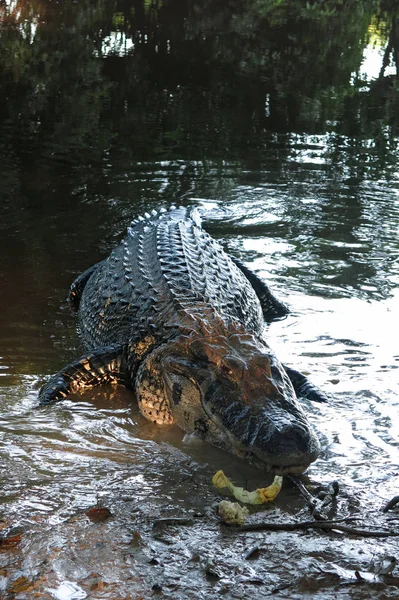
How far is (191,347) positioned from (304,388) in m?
0.82

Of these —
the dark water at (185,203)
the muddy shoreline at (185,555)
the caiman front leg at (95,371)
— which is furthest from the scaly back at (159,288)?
the muddy shoreline at (185,555)

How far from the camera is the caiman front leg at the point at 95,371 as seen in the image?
4.84m

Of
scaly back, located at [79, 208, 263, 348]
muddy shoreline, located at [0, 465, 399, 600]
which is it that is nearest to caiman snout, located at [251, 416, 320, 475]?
muddy shoreline, located at [0, 465, 399, 600]

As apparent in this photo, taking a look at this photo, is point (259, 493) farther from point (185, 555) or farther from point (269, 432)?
point (185, 555)

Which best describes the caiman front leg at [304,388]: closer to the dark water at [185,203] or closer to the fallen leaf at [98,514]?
the dark water at [185,203]

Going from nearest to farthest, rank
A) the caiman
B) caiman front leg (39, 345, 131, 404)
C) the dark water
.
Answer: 1. the dark water
2. the caiman
3. caiman front leg (39, 345, 131, 404)

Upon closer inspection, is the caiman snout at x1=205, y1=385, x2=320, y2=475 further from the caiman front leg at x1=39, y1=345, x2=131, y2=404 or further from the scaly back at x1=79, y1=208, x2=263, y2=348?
the caiman front leg at x1=39, y1=345, x2=131, y2=404

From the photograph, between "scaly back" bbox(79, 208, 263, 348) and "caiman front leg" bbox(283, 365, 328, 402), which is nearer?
"caiman front leg" bbox(283, 365, 328, 402)

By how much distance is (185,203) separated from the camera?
28.8ft

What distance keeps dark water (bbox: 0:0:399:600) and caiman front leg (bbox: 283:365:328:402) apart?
0.36 ft

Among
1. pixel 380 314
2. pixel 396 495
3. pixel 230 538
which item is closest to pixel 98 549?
pixel 230 538

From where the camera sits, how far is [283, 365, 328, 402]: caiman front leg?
4656 mm

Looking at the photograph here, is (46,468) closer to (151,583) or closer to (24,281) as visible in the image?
(151,583)

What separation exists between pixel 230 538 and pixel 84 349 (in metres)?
2.59
